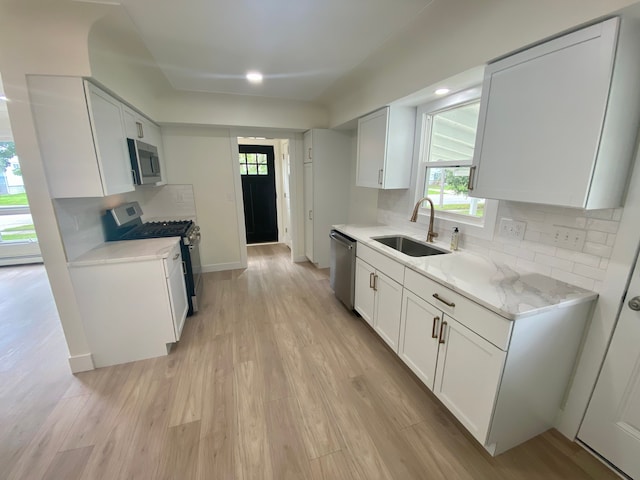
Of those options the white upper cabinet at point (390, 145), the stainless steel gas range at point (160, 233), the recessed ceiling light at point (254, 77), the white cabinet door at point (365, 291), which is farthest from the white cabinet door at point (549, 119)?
the stainless steel gas range at point (160, 233)

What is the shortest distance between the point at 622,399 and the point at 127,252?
10.8 ft

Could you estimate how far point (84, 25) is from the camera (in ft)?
5.39

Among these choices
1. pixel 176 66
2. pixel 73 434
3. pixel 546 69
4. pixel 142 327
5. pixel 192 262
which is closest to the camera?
pixel 546 69

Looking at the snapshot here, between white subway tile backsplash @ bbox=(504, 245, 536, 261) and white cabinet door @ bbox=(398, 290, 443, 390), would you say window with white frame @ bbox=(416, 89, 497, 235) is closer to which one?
white subway tile backsplash @ bbox=(504, 245, 536, 261)

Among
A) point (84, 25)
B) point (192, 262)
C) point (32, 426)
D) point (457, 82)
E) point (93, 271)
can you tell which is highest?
point (84, 25)

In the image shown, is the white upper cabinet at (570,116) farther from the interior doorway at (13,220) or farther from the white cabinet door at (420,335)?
the interior doorway at (13,220)

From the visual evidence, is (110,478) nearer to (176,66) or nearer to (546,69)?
(546,69)

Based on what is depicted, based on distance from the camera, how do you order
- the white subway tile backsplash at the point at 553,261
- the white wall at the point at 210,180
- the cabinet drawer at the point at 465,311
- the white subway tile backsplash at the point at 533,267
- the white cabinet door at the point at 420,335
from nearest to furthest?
1. the cabinet drawer at the point at 465,311
2. the white subway tile backsplash at the point at 553,261
3. the white subway tile backsplash at the point at 533,267
4. the white cabinet door at the point at 420,335
5. the white wall at the point at 210,180

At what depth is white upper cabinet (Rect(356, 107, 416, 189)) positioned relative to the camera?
2564 millimetres

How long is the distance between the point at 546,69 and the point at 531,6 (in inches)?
12.7

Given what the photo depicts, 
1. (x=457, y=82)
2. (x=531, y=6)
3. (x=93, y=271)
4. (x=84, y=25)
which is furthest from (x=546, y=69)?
(x=93, y=271)

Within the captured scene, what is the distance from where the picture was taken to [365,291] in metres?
2.57

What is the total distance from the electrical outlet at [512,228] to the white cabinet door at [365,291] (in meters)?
1.04

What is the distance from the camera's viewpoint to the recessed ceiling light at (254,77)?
2.73 metres
